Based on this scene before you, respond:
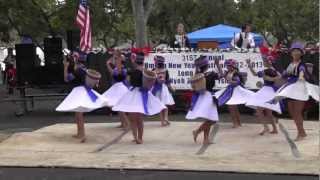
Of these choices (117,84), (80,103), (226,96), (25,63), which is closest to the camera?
(80,103)

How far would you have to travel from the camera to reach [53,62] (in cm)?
1920

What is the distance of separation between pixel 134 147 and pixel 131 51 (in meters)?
6.23

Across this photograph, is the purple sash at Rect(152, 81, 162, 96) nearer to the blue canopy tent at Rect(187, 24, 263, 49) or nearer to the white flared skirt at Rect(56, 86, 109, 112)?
the white flared skirt at Rect(56, 86, 109, 112)

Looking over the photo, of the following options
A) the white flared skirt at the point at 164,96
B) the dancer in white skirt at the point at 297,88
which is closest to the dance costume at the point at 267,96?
the dancer in white skirt at the point at 297,88

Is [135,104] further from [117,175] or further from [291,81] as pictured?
[291,81]

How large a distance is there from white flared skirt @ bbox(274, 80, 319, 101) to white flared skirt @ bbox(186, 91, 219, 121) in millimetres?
1169

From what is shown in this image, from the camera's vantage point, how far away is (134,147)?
1146 cm

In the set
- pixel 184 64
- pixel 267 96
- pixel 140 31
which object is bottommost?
pixel 267 96

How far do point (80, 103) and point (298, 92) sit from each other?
383cm

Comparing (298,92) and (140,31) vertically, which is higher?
(140,31)

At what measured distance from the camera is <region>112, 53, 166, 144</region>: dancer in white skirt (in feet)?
37.9

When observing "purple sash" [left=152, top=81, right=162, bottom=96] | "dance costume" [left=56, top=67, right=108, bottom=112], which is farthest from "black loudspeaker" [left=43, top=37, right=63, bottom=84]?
"dance costume" [left=56, top=67, right=108, bottom=112]

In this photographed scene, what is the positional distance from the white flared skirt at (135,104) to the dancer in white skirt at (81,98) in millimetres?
539

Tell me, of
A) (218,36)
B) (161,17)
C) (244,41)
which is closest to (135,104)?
(244,41)
